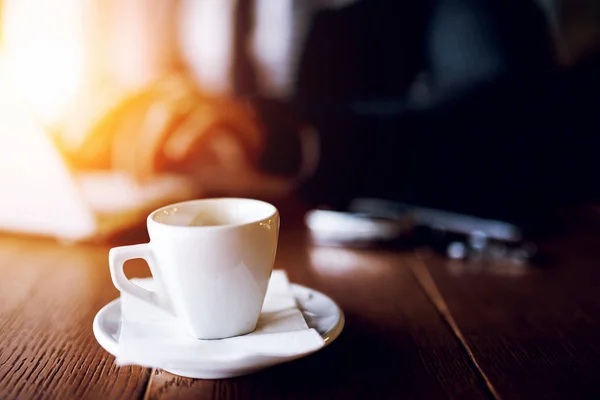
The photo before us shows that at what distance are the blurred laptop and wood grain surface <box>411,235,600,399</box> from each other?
1.30 ft

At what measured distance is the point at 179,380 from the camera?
1.12ft

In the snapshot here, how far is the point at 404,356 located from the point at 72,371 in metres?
0.22

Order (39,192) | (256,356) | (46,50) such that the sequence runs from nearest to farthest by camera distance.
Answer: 1. (256,356)
2. (39,192)
3. (46,50)

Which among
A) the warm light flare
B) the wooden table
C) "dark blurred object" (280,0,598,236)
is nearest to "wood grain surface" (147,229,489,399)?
the wooden table

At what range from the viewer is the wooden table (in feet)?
1.11

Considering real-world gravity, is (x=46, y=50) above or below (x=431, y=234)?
above

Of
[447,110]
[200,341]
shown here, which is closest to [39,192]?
[200,341]

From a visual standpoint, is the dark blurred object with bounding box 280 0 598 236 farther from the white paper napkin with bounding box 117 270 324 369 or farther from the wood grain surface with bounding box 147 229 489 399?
the white paper napkin with bounding box 117 270 324 369

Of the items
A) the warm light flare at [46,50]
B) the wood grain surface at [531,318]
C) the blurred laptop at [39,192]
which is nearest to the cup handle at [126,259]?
the wood grain surface at [531,318]

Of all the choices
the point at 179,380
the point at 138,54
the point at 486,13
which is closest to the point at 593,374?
the point at 179,380

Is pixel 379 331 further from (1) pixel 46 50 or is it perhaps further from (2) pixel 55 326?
(1) pixel 46 50

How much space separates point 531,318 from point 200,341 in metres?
0.28

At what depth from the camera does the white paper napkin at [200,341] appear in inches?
12.5

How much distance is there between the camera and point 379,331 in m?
0.43
